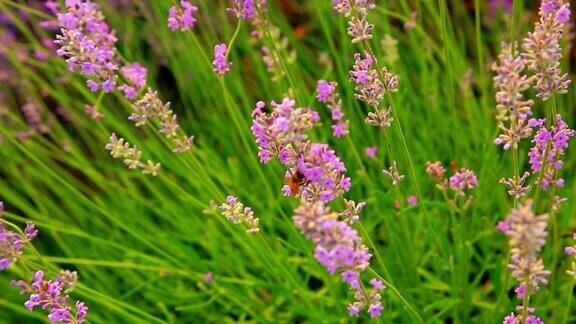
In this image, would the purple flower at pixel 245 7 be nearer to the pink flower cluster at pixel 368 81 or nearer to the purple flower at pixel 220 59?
the purple flower at pixel 220 59

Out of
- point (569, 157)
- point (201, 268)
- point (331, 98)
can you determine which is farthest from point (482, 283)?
point (331, 98)

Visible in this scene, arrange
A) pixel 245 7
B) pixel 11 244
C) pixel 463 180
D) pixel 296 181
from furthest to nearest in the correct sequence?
pixel 463 180 → pixel 245 7 → pixel 11 244 → pixel 296 181

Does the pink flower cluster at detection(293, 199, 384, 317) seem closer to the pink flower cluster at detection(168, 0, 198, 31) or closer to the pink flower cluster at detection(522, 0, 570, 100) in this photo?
the pink flower cluster at detection(522, 0, 570, 100)

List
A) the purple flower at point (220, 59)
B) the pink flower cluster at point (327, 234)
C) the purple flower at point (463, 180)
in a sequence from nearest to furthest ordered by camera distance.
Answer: the pink flower cluster at point (327, 234), the purple flower at point (220, 59), the purple flower at point (463, 180)

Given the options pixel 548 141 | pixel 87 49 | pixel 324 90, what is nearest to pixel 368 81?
pixel 324 90

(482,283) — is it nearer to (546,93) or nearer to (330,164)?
(546,93)

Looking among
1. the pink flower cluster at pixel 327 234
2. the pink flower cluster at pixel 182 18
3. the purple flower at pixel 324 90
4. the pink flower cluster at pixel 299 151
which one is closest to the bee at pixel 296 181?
the pink flower cluster at pixel 299 151

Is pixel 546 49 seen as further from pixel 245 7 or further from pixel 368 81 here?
pixel 245 7
